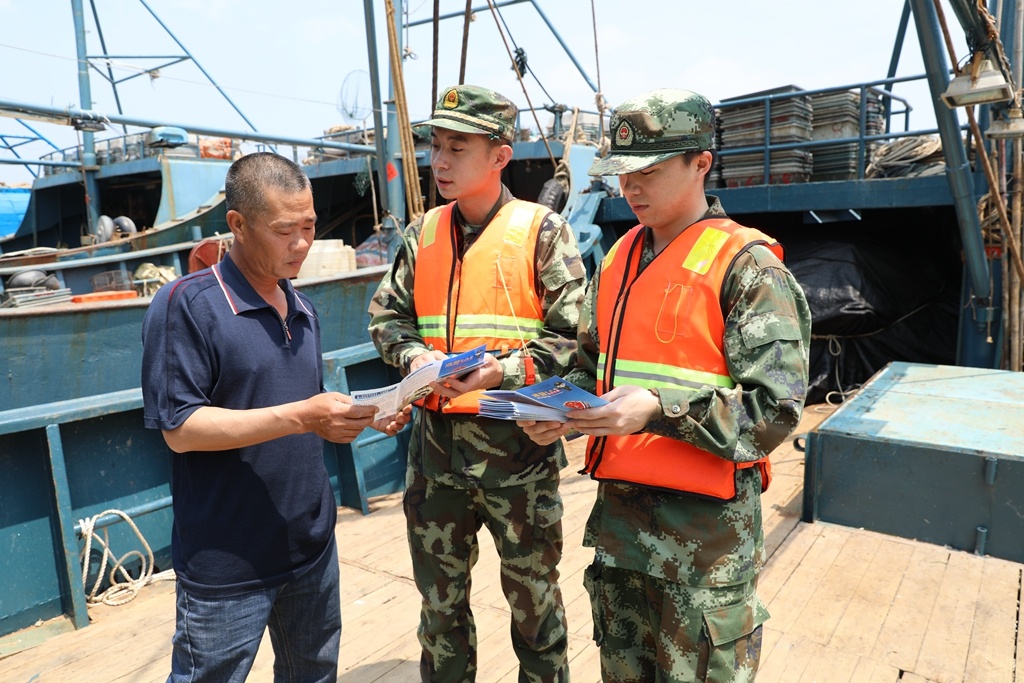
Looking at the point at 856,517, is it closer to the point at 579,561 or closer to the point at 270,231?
the point at 579,561

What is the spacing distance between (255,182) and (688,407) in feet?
3.75

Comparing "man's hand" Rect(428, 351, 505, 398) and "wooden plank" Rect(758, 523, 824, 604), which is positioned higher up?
"man's hand" Rect(428, 351, 505, 398)

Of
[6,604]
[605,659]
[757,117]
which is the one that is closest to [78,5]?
[757,117]

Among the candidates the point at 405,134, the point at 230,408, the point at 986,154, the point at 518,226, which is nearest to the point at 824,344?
the point at 986,154

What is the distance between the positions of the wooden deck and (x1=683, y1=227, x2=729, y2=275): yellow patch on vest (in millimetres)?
1760

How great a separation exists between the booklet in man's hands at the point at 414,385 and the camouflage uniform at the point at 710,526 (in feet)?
1.54

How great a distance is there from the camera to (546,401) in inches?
59.0

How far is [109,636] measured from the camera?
3.07 meters

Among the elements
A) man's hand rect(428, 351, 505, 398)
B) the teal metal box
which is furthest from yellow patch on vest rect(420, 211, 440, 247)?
the teal metal box

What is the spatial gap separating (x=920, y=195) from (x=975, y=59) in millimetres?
2847

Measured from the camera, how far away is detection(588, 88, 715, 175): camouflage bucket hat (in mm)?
1659

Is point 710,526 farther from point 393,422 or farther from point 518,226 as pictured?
point 518,226

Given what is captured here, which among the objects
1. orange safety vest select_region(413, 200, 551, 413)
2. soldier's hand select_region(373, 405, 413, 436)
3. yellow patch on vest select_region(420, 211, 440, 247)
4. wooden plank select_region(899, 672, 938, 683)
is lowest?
wooden plank select_region(899, 672, 938, 683)

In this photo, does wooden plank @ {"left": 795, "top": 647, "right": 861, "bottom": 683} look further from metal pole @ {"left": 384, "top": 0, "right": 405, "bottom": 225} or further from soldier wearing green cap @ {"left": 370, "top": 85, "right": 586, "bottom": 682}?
metal pole @ {"left": 384, "top": 0, "right": 405, "bottom": 225}
